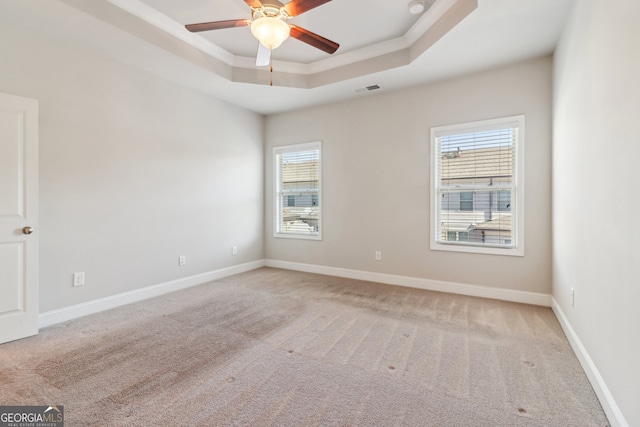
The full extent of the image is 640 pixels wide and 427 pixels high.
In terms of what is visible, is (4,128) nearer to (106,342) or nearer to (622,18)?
(106,342)

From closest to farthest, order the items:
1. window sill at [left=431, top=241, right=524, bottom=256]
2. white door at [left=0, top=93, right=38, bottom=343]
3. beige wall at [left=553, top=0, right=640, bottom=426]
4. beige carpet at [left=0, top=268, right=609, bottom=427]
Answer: beige wall at [left=553, top=0, right=640, bottom=426] → beige carpet at [left=0, top=268, right=609, bottom=427] → white door at [left=0, top=93, right=38, bottom=343] → window sill at [left=431, top=241, right=524, bottom=256]

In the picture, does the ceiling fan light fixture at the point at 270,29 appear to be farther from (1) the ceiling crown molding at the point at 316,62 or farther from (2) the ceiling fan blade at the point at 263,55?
(1) the ceiling crown molding at the point at 316,62

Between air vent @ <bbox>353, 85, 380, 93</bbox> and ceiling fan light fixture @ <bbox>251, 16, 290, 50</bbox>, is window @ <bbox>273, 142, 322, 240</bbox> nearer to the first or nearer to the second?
air vent @ <bbox>353, 85, 380, 93</bbox>

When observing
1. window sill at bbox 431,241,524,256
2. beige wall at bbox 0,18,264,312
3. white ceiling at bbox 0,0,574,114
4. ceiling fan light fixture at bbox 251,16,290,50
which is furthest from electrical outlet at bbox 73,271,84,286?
window sill at bbox 431,241,524,256

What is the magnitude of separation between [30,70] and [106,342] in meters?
2.65

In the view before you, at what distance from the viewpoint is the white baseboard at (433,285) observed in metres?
3.42

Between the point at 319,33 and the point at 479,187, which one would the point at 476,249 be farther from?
the point at 319,33

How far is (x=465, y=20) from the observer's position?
103 inches

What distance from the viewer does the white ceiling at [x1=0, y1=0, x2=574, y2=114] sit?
2.57m

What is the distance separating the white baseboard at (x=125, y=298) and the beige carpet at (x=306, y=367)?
0.14m

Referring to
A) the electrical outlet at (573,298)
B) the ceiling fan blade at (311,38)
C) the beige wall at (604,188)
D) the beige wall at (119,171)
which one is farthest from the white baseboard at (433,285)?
the ceiling fan blade at (311,38)

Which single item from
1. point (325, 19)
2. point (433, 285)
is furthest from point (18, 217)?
point (433, 285)

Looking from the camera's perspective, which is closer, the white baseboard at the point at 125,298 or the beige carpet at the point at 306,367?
the beige carpet at the point at 306,367

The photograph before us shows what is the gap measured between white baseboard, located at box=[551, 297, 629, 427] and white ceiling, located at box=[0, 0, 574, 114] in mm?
2798
